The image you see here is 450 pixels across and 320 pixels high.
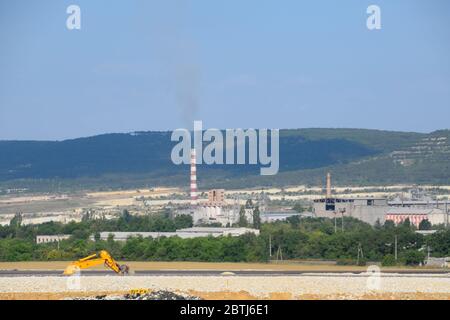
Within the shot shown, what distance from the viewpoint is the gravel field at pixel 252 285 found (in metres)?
39.3

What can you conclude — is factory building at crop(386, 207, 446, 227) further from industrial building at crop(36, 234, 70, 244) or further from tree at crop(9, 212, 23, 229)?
industrial building at crop(36, 234, 70, 244)

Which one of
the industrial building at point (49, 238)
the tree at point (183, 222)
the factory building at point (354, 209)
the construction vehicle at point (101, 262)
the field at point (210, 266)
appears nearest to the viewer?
the construction vehicle at point (101, 262)

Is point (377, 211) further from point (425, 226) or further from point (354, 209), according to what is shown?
point (425, 226)

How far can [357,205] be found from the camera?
129m

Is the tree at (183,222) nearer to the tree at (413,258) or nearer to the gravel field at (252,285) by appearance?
the tree at (413,258)

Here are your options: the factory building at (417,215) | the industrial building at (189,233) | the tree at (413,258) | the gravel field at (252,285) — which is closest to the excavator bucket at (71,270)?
the gravel field at (252,285)

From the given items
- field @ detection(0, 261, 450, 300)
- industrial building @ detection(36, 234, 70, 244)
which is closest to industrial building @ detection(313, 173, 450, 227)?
industrial building @ detection(36, 234, 70, 244)

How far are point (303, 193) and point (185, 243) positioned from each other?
13243cm

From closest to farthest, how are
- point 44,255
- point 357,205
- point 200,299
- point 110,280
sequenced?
1. point 200,299
2. point 110,280
3. point 44,255
4. point 357,205

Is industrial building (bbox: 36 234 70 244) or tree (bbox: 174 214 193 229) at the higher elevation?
tree (bbox: 174 214 193 229)

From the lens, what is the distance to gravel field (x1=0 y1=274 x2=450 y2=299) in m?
39.3

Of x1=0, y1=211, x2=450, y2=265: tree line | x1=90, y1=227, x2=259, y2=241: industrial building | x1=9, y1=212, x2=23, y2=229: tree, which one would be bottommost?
x1=0, y1=211, x2=450, y2=265: tree line
